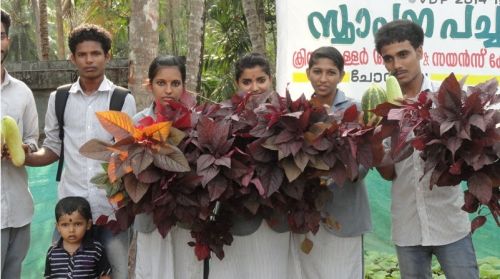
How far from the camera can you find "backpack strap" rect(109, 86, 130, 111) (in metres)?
3.72

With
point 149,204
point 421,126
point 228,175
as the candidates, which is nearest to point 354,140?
point 421,126

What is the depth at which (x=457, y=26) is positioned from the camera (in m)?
5.16

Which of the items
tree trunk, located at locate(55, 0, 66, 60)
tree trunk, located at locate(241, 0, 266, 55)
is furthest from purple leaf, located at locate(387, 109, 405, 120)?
tree trunk, located at locate(55, 0, 66, 60)

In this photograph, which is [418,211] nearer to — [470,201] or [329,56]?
[470,201]

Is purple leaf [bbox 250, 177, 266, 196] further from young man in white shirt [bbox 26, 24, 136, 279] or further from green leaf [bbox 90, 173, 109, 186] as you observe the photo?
young man in white shirt [bbox 26, 24, 136, 279]

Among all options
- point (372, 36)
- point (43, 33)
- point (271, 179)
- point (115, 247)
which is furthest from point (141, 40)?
point (43, 33)

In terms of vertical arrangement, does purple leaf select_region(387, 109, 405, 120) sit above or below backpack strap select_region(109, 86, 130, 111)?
below

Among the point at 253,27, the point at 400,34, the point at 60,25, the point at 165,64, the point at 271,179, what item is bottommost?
the point at 271,179

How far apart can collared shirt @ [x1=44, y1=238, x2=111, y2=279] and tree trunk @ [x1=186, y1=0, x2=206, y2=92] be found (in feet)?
6.66

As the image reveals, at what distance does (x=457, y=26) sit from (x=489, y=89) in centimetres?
252

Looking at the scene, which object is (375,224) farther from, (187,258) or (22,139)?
(22,139)

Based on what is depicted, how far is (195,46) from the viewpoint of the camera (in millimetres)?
5602

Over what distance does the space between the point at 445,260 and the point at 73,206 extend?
197 cm

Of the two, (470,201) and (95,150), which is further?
(95,150)
